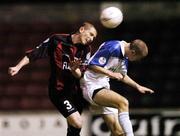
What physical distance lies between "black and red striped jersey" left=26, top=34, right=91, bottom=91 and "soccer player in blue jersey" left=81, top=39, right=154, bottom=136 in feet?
0.53

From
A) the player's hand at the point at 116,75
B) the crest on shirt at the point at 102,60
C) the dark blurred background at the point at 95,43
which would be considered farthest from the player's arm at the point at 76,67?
the dark blurred background at the point at 95,43

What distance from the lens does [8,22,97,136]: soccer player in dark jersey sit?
25.5ft

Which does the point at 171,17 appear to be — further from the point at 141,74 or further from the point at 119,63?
the point at 119,63

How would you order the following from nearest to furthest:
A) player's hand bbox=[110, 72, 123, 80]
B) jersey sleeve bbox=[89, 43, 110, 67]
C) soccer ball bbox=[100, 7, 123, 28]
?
1. player's hand bbox=[110, 72, 123, 80]
2. jersey sleeve bbox=[89, 43, 110, 67]
3. soccer ball bbox=[100, 7, 123, 28]

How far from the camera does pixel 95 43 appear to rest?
13156mm

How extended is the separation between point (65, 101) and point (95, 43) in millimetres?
5375

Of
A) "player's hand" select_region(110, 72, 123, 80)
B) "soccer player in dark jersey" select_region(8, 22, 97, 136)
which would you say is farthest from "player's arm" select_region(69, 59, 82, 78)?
"player's hand" select_region(110, 72, 123, 80)

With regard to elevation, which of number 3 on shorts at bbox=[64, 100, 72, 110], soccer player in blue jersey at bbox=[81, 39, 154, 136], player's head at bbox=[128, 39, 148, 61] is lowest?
number 3 on shorts at bbox=[64, 100, 72, 110]

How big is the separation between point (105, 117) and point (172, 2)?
239 inches

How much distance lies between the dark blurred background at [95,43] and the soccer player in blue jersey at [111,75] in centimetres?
438

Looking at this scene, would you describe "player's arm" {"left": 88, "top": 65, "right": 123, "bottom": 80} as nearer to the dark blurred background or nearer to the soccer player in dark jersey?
the soccer player in dark jersey

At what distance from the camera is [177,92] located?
12.6 metres

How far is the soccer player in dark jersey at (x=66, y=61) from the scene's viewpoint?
307 inches

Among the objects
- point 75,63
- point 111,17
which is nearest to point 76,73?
point 75,63
